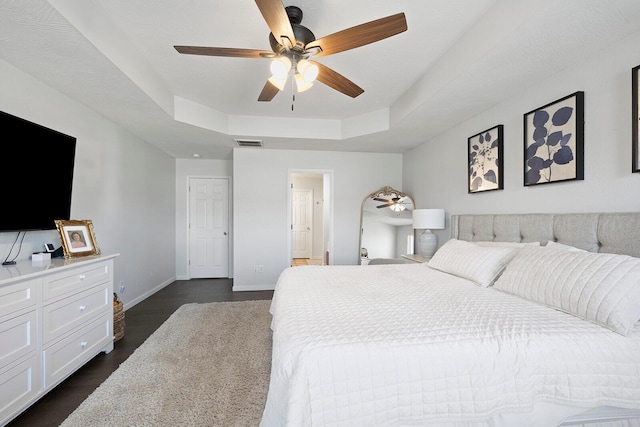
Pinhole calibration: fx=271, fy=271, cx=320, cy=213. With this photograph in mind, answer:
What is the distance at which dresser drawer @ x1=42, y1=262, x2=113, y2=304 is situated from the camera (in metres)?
1.71

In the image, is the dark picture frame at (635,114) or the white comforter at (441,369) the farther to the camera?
the dark picture frame at (635,114)

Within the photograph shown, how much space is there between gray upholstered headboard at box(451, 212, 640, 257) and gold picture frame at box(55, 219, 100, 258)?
3.59 meters

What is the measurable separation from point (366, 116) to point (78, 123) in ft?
10.2

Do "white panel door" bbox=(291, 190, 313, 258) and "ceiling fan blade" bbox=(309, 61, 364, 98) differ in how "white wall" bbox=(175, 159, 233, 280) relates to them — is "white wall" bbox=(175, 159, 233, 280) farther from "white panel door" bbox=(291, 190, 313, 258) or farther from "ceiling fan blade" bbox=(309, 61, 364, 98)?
"ceiling fan blade" bbox=(309, 61, 364, 98)

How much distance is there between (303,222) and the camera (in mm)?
7441

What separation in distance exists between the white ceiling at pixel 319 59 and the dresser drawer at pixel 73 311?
1660 mm

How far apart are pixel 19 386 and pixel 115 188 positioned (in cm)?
223

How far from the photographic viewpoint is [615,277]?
1262mm

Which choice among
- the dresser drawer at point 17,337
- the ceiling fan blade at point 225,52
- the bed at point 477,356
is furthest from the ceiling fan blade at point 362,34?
the dresser drawer at point 17,337

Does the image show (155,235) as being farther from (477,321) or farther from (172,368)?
(477,321)

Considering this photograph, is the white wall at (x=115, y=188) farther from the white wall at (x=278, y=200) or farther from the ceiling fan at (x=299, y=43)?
the ceiling fan at (x=299, y=43)

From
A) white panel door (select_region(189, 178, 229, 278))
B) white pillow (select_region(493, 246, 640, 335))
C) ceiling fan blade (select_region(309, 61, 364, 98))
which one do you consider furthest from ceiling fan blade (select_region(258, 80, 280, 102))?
white panel door (select_region(189, 178, 229, 278))

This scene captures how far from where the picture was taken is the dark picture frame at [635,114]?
1.53 m

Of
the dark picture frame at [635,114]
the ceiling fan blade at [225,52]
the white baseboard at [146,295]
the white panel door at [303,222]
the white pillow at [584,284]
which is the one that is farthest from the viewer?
the white panel door at [303,222]
